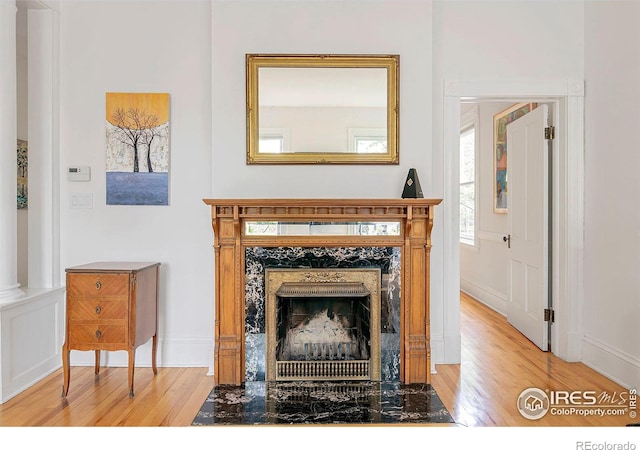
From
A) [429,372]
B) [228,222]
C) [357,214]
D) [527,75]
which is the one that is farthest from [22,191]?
[527,75]

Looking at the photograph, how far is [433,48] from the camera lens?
3264mm

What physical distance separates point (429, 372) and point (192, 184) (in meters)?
2.17

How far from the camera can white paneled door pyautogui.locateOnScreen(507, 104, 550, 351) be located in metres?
3.51

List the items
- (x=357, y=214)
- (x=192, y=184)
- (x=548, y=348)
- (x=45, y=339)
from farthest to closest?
(x=548, y=348)
(x=192, y=184)
(x=45, y=339)
(x=357, y=214)

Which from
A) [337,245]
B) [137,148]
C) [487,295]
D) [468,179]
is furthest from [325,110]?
[468,179]

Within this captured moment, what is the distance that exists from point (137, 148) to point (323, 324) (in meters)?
1.90

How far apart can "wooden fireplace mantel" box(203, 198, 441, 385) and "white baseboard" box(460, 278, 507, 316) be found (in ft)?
7.52

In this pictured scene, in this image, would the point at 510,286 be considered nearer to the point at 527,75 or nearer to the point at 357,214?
the point at 527,75

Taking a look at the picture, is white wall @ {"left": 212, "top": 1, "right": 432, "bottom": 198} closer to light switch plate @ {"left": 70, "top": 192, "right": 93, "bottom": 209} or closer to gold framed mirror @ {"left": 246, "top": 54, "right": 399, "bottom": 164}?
gold framed mirror @ {"left": 246, "top": 54, "right": 399, "bottom": 164}

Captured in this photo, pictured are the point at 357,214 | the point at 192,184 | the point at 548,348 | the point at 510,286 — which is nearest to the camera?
the point at 357,214

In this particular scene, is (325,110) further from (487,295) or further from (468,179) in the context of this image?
(468,179)

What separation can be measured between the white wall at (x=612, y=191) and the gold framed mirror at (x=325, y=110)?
58.0 inches

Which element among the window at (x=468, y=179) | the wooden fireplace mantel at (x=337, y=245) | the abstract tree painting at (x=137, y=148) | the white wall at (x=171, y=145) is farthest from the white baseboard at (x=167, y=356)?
→ the window at (x=468, y=179)

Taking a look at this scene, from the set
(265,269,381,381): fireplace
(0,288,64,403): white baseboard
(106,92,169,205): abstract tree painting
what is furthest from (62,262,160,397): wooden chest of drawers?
(265,269,381,381): fireplace
